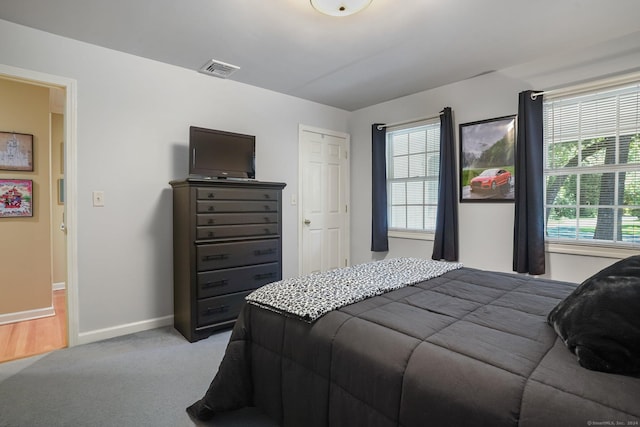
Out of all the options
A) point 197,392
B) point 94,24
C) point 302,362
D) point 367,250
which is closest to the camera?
point 302,362

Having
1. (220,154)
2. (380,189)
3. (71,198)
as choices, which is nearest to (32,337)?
(71,198)

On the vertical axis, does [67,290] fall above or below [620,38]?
below

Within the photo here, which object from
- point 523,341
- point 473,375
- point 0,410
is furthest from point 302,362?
point 0,410

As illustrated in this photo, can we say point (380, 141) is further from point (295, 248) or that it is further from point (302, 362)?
point (302, 362)

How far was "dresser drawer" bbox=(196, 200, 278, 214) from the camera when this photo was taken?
267 cm

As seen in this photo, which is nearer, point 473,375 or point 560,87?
point 473,375

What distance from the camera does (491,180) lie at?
3.20 metres

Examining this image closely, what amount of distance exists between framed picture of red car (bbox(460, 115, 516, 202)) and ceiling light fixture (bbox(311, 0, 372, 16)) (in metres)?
1.85

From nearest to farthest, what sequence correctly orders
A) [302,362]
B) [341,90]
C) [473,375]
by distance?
[473,375]
[302,362]
[341,90]

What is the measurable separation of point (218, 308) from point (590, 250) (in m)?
3.12

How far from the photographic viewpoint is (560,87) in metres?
2.78

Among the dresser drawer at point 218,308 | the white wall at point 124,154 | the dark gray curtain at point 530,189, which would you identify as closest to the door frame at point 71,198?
the white wall at point 124,154

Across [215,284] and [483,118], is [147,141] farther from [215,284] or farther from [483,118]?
[483,118]

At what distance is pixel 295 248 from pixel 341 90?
6.25ft
